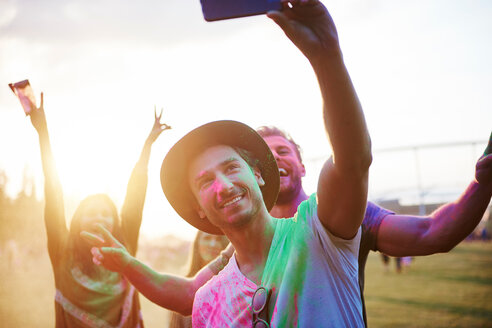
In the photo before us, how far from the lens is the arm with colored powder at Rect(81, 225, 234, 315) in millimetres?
2305

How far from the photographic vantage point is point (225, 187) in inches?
68.2

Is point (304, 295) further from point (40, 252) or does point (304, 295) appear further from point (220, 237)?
point (40, 252)

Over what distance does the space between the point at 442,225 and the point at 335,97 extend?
1276 mm

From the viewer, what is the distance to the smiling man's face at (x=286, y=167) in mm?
2695

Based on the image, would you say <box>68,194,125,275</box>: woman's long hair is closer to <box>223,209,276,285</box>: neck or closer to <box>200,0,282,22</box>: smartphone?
<box>223,209,276,285</box>: neck

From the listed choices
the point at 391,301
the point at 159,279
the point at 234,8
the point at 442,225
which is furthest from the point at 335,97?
the point at 391,301

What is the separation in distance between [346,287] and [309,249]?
0.65 ft

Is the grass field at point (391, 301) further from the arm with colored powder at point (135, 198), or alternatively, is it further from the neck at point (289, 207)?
the neck at point (289, 207)

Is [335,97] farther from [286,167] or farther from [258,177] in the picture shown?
[286,167]

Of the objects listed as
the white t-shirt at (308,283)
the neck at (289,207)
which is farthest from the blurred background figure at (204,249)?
the white t-shirt at (308,283)

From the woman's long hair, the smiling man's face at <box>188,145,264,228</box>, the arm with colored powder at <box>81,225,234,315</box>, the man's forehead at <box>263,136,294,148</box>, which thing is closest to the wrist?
the arm with colored powder at <box>81,225,234,315</box>

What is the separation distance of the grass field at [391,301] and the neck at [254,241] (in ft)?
24.4

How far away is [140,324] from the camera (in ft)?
11.5

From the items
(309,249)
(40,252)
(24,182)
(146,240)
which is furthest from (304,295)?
(146,240)
